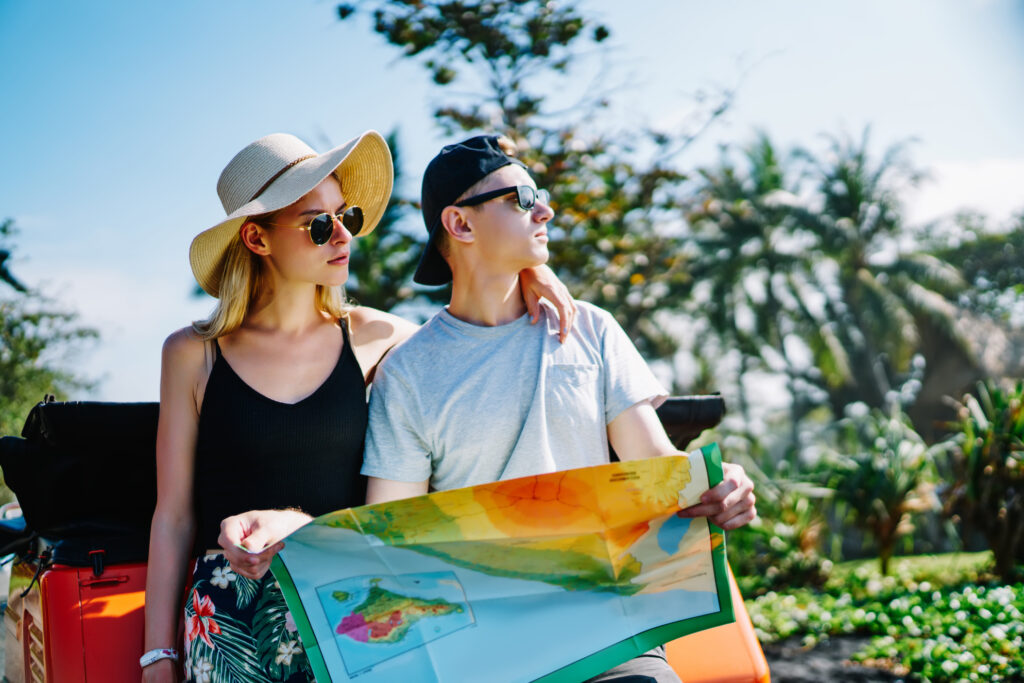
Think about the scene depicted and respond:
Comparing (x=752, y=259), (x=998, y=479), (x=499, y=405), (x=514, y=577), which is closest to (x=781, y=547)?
(x=998, y=479)

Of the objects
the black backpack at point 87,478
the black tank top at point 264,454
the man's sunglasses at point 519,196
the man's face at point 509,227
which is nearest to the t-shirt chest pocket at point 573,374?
the man's face at point 509,227

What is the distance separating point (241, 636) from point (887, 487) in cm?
693

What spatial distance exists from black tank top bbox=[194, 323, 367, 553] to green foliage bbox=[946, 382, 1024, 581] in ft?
18.5

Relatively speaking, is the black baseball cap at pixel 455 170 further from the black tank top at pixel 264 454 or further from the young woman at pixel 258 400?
the black tank top at pixel 264 454

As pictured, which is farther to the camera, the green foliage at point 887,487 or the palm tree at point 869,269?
the palm tree at point 869,269

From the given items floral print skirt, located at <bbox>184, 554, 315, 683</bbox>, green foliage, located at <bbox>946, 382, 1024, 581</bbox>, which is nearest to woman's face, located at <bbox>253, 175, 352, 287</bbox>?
floral print skirt, located at <bbox>184, 554, 315, 683</bbox>

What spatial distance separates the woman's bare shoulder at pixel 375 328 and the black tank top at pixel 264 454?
36 centimetres

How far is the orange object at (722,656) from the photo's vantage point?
216cm

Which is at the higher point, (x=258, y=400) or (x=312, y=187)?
(x=312, y=187)

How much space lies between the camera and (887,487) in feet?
24.8

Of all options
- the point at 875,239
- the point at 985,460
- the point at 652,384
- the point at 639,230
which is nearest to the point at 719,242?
the point at 875,239

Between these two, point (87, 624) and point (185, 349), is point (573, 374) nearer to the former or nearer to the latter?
point (185, 349)

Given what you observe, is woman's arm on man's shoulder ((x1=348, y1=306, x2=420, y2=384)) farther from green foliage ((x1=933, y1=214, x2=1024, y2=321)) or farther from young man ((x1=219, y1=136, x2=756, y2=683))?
green foliage ((x1=933, y1=214, x2=1024, y2=321))

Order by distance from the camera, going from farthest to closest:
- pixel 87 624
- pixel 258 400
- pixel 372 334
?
1. pixel 372 334
2. pixel 258 400
3. pixel 87 624
